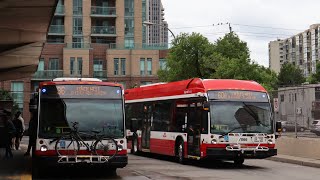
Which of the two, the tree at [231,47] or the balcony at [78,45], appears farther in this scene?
the balcony at [78,45]

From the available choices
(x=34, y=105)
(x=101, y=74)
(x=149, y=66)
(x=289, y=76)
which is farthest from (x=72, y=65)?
(x=34, y=105)

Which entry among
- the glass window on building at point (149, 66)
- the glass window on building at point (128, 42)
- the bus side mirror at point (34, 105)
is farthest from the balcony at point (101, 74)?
the bus side mirror at point (34, 105)

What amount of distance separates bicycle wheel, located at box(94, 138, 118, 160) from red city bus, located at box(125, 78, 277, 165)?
7.43 ft

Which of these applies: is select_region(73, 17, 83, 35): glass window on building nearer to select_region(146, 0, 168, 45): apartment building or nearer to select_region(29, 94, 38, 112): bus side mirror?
select_region(146, 0, 168, 45): apartment building

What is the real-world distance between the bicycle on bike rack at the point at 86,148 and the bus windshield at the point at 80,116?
16 centimetres

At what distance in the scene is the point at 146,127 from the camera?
889 inches

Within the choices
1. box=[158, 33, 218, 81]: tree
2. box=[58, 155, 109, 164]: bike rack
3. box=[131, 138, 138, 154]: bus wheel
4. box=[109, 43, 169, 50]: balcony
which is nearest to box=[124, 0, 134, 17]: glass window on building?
box=[109, 43, 169, 50]: balcony

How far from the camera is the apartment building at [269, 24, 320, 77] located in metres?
142

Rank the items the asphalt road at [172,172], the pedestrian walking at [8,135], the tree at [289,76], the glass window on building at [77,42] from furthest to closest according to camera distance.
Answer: the tree at [289,76] < the glass window on building at [77,42] < the pedestrian walking at [8,135] < the asphalt road at [172,172]

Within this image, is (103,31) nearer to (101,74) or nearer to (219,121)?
(101,74)

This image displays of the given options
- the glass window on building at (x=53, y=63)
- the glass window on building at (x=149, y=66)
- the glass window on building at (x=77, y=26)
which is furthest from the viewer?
the glass window on building at (x=77, y=26)

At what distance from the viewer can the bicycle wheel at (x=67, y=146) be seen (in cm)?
1317

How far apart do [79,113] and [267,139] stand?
6839 millimetres

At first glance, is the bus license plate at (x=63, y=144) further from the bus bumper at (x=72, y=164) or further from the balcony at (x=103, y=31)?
the balcony at (x=103, y=31)
